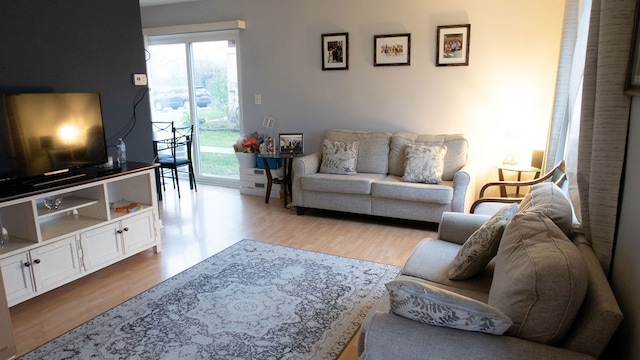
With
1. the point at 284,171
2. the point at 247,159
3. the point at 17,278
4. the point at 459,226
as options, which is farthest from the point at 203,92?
the point at 459,226

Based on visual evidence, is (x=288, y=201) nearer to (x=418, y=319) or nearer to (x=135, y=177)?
(x=135, y=177)

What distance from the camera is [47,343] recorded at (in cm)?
233

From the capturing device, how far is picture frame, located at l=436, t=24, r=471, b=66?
433 centimetres

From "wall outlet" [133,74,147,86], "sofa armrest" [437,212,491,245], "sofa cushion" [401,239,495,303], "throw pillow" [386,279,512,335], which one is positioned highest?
"wall outlet" [133,74,147,86]

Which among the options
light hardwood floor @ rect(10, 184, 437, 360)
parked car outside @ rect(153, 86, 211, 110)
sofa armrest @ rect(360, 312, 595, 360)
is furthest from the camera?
parked car outside @ rect(153, 86, 211, 110)

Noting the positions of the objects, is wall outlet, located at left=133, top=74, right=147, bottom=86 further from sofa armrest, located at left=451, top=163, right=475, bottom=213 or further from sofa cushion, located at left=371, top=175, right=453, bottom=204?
sofa armrest, located at left=451, top=163, right=475, bottom=213

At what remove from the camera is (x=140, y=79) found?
4.26 m

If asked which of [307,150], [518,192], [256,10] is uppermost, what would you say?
[256,10]

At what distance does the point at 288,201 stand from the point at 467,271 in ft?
10.7

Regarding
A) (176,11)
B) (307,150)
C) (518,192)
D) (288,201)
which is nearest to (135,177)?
(288,201)

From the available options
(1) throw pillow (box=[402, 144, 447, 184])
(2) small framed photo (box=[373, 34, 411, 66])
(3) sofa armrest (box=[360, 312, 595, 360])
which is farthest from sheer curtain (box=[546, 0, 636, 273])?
(2) small framed photo (box=[373, 34, 411, 66])

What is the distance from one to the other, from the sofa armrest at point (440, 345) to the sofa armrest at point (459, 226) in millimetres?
1368

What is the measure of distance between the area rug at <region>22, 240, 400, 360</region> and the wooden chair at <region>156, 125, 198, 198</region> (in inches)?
94.4

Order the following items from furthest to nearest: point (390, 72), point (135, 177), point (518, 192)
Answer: point (390, 72), point (518, 192), point (135, 177)
